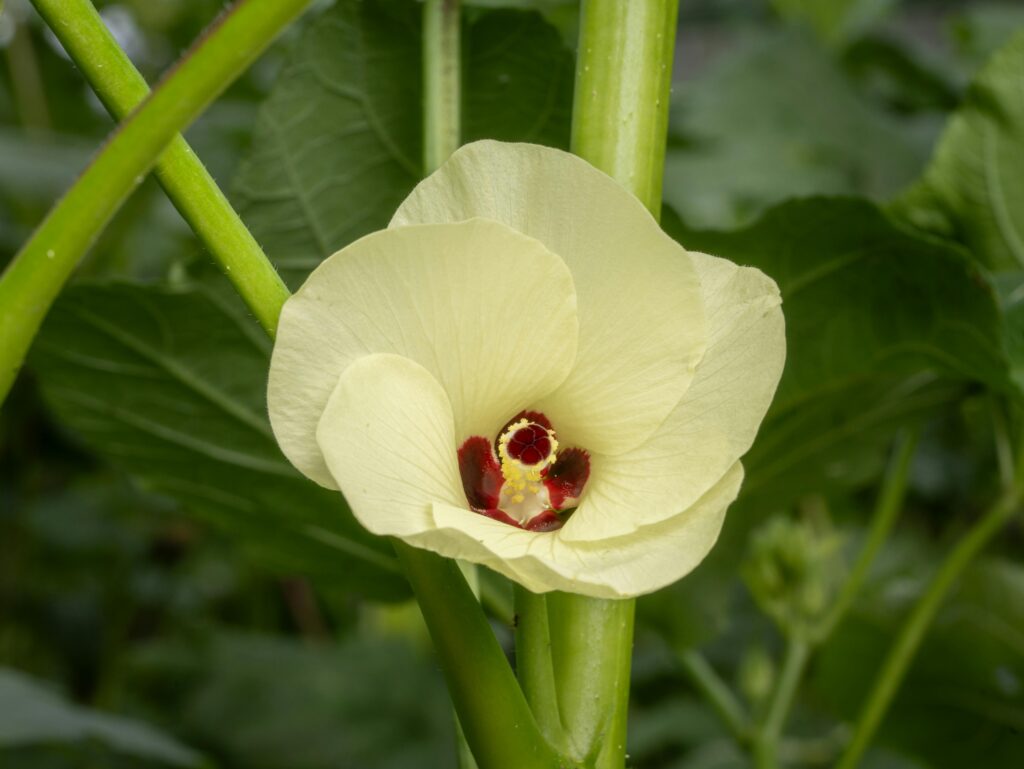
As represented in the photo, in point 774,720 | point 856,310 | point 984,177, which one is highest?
point 984,177

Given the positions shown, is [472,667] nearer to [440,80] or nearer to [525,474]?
[525,474]

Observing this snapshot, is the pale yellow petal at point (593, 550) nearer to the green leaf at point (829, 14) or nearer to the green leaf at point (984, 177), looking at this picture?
the green leaf at point (984, 177)

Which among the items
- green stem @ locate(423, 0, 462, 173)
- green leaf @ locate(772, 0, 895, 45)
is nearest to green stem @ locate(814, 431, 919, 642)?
green stem @ locate(423, 0, 462, 173)

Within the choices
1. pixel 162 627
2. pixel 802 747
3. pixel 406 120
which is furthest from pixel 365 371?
pixel 162 627

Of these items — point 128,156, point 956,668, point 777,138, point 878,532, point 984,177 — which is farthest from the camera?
point 777,138

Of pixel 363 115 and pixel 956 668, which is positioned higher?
pixel 363 115

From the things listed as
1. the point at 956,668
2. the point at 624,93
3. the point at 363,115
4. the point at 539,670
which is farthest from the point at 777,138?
the point at 539,670
